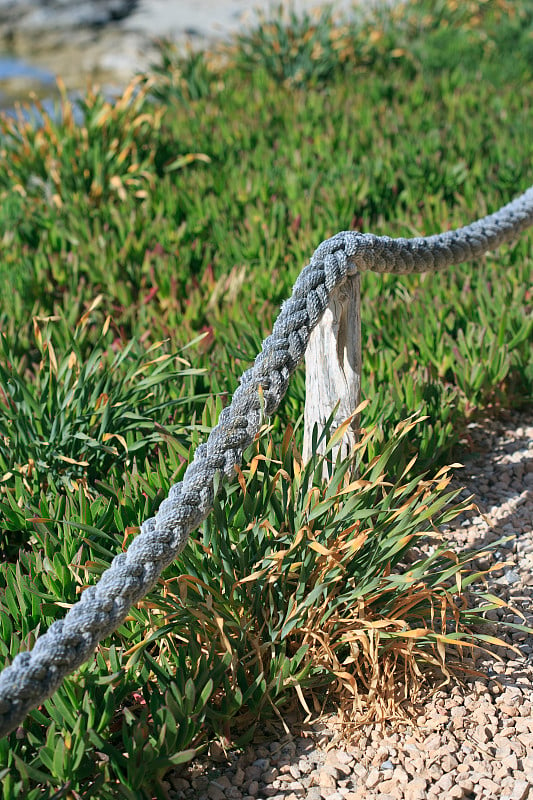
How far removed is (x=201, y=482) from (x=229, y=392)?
91 centimetres

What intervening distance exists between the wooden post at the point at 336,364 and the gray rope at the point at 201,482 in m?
0.10

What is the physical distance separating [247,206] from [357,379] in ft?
7.23

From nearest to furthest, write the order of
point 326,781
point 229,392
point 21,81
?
point 326,781 < point 229,392 < point 21,81

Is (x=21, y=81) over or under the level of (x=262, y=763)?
over

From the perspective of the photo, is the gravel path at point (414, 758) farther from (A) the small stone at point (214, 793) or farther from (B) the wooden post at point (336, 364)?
(B) the wooden post at point (336, 364)

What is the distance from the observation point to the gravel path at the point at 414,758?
1779mm

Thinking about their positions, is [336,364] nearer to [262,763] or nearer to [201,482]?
[201,482]

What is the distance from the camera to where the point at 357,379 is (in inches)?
86.0

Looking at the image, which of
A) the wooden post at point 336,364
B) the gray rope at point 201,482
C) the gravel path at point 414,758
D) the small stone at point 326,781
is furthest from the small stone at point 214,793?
the wooden post at point 336,364

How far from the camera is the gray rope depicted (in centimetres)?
139

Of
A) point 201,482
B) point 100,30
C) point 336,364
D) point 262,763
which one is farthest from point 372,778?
point 100,30

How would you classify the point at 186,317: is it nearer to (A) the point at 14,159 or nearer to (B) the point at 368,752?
(B) the point at 368,752

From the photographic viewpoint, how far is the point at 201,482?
1676 millimetres

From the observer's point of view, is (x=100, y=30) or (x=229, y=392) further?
(x=100, y=30)
